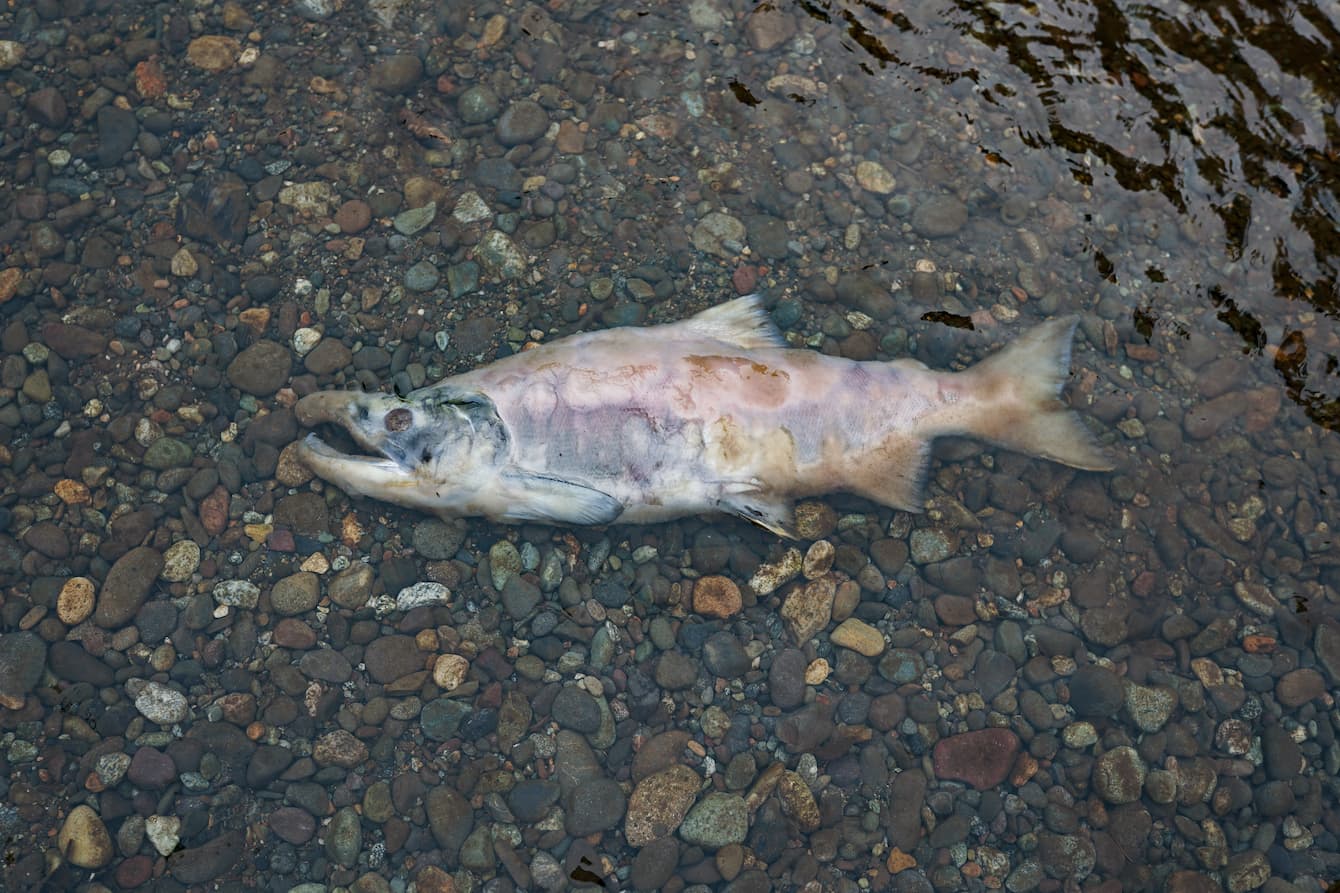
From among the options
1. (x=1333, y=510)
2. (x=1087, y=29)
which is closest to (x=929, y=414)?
(x=1333, y=510)

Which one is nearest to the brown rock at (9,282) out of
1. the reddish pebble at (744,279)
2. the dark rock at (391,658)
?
the dark rock at (391,658)

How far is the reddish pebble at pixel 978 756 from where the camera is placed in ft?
17.4

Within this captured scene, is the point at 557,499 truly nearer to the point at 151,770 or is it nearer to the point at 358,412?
the point at 358,412

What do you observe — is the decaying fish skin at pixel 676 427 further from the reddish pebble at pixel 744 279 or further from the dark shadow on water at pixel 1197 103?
the dark shadow on water at pixel 1197 103

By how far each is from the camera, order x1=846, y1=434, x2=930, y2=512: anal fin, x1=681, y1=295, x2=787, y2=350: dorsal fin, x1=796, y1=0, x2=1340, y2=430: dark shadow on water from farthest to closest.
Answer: x1=796, y1=0, x2=1340, y2=430: dark shadow on water
x1=681, y1=295, x2=787, y2=350: dorsal fin
x1=846, y1=434, x2=930, y2=512: anal fin

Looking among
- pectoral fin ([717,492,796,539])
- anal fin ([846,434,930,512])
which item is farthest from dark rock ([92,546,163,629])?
anal fin ([846,434,930,512])

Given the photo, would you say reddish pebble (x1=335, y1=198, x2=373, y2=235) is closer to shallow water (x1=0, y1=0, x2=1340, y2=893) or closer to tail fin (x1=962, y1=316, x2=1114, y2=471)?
shallow water (x1=0, y1=0, x2=1340, y2=893)

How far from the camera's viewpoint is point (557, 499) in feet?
17.3

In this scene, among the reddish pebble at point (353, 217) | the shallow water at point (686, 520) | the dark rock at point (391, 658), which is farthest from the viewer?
the reddish pebble at point (353, 217)

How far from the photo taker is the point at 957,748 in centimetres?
535

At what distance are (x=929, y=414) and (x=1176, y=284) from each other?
214 centimetres

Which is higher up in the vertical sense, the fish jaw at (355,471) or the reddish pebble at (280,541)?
the fish jaw at (355,471)

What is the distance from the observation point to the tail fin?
18.2 ft

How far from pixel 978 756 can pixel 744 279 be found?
3239mm
